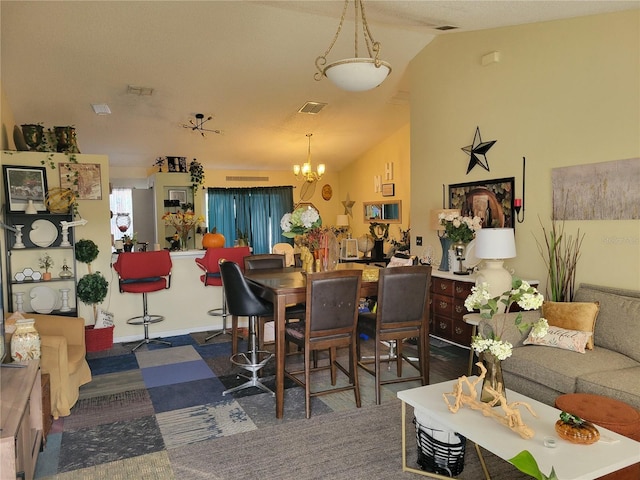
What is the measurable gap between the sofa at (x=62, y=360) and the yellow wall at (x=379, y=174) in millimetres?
5463

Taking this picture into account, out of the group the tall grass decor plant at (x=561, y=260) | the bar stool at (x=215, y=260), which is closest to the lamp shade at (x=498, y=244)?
the tall grass decor plant at (x=561, y=260)

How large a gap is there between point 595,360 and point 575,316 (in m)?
0.40

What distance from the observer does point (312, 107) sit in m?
6.69

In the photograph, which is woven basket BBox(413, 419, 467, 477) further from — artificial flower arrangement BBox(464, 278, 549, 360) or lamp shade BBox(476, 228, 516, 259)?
lamp shade BBox(476, 228, 516, 259)

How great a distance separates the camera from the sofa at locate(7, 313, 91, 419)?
124 inches

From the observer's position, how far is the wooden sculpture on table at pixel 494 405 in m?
2.06

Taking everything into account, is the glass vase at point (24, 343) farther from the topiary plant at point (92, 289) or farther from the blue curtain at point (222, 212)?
the blue curtain at point (222, 212)

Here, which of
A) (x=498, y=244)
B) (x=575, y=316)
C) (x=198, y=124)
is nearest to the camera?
(x=575, y=316)

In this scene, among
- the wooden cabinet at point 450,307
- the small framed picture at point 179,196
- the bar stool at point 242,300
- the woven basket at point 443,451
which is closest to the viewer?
the woven basket at point 443,451

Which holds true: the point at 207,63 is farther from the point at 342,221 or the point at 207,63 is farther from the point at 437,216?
the point at 342,221

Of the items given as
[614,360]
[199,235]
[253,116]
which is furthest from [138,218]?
[614,360]

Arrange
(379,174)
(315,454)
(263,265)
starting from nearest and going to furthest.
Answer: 1. (315,454)
2. (263,265)
3. (379,174)

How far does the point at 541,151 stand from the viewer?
4.17m

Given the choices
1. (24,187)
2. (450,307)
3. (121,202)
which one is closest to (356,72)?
(450,307)
